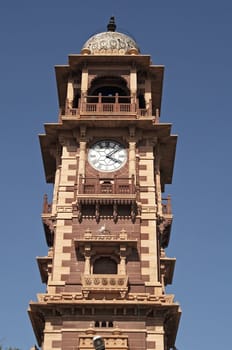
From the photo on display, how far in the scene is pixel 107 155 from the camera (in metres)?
40.2

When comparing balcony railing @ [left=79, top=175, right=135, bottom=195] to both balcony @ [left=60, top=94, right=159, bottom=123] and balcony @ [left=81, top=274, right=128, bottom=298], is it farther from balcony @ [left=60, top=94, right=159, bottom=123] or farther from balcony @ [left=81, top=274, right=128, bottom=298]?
balcony @ [left=81, top=274, right=128, bottom=298]

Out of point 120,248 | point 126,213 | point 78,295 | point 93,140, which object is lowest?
point 78,295

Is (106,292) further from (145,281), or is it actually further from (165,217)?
(165,217)

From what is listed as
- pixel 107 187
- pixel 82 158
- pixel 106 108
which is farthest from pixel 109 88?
pixel 107 187

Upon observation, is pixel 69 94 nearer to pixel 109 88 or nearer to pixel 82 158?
pixel 109 88

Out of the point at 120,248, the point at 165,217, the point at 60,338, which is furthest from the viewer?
the point at 165,217

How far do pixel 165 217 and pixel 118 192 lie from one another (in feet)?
10.8

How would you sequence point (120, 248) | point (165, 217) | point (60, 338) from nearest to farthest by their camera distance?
1. point (60, 338)
2. point (120, 248)
3. point (165, 217)

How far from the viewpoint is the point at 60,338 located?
110 ft

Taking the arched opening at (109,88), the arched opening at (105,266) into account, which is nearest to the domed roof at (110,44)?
the arched opening at (109,88)

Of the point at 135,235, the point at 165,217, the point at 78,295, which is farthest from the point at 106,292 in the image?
the point at 165,217

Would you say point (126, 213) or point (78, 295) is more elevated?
point (126, 213)

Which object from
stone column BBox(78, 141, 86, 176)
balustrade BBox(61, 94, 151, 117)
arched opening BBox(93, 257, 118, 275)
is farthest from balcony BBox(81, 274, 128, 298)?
balustrade BBox(61, 94, 151, 117)

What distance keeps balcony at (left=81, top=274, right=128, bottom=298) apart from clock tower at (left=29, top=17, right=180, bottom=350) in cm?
5
